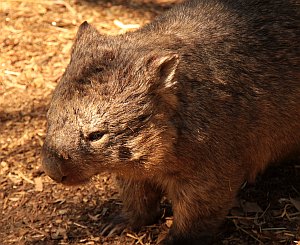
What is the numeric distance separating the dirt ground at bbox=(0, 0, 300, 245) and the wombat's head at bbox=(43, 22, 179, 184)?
1.01 m

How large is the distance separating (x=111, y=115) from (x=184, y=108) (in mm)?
509

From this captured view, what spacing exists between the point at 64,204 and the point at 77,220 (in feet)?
0.62

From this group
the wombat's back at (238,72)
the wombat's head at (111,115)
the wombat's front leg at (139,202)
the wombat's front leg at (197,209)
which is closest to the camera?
Answer: the wombat's head at (111,115)

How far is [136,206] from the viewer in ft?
16.6

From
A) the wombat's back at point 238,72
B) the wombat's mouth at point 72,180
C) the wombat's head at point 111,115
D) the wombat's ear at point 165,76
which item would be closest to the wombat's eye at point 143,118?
the wombat's head at point 111,115

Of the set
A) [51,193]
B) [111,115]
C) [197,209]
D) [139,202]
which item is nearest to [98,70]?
[111,115]

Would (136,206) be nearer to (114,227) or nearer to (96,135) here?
(114,227)

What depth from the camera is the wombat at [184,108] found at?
4.10 metres

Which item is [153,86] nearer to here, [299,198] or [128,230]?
[128,230]

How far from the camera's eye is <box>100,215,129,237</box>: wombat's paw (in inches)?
201

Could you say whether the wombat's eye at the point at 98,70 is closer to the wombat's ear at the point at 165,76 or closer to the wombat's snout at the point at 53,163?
the wombat's ear at the point at 165,76

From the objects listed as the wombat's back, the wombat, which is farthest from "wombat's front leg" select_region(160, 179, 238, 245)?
the wombat's back

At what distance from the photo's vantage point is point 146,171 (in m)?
4.30

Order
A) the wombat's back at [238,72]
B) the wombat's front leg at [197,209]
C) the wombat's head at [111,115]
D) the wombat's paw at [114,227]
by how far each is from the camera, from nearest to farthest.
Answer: the wombat's head at [111,115] → the wombat's back at [238,72] → the wombat's front leg at [197,209] → the wombat's paw at [114,227]
